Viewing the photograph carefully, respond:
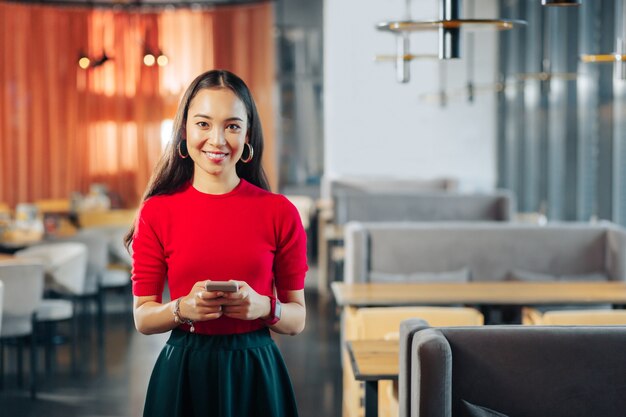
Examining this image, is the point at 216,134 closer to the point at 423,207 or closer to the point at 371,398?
the point at 371,398

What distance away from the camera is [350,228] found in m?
6.44

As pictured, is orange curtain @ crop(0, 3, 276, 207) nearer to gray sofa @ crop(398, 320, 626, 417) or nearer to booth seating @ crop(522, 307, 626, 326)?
booth seating @ crop(522, 307, 626, 326)

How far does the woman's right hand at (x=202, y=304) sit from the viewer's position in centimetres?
208

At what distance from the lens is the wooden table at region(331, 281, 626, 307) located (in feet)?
16.4

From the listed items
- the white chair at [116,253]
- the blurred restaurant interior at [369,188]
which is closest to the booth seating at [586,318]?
the blurred restaurant interior at [369,188]

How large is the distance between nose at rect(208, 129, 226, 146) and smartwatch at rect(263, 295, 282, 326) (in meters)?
0.39

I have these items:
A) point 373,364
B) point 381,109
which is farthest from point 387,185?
point 373,364

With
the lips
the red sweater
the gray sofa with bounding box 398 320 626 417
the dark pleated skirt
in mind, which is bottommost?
the gray sofa with bounding box 398 320 626 417

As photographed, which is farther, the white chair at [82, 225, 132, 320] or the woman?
the white chair at [82, 225, 132, 320]

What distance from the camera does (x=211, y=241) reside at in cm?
225

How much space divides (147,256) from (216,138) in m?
0.34

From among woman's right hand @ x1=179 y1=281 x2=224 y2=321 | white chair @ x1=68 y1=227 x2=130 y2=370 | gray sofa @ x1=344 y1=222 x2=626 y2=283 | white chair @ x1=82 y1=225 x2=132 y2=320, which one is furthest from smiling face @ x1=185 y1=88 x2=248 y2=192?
white chair @ x1=82 y1=225 x2=132 y2=320

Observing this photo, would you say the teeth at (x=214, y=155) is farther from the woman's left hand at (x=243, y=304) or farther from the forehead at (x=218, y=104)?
the woman's left hand at (x=243, y=304)

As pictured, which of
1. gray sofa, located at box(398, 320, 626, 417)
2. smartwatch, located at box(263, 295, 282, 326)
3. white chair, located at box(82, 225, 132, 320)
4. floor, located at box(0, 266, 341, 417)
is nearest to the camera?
smartwatch, located at box(263, 295, 282, 326)
